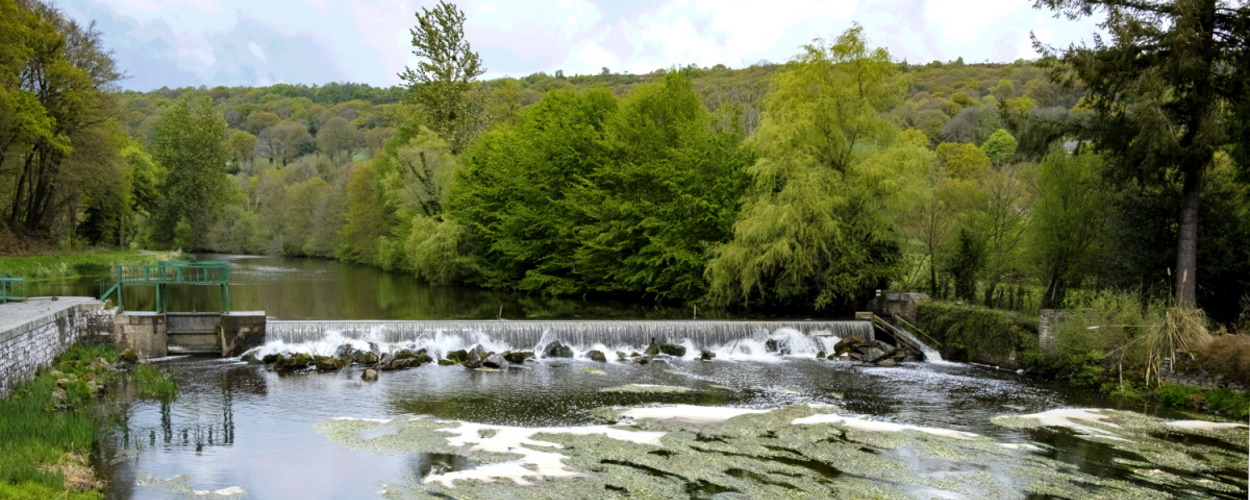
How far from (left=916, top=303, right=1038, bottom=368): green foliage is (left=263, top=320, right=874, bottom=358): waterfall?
214 cm

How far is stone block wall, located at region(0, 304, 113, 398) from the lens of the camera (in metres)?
16.8

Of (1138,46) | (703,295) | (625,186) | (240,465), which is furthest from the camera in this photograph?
(625,186)

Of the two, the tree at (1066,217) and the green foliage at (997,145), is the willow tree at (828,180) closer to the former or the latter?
the tree at (1066,217)

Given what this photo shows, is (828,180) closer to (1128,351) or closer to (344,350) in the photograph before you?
(1128,351)

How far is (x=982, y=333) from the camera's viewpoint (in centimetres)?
2434

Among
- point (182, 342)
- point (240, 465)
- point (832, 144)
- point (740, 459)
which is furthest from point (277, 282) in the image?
point (740, 459)

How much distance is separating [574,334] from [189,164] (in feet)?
185

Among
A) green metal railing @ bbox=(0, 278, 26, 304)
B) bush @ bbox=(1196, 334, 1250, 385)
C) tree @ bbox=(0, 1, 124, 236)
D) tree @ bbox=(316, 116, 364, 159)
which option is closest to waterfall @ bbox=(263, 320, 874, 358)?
green metal railing @ bbox=(0, 278, 26, 304)

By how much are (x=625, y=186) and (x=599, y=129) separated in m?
5.33

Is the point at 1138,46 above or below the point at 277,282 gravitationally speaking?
above

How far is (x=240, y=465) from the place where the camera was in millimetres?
13812

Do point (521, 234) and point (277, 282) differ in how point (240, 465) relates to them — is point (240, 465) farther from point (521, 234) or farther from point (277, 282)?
point (277, 282)

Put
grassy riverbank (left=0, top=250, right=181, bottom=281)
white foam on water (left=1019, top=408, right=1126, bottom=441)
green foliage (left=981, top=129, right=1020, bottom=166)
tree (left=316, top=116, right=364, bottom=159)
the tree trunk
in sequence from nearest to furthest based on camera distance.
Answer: white foam on water (left=1019, top=408, right=1126, bottom=441) → the tree trunk → grassy riverbank (left=0, top=250, right=181, bottom=281) → green foliage (left=981, top=129, right=1020, bottom=166) → tree (left=316, top=116, right=364, bottom=159)

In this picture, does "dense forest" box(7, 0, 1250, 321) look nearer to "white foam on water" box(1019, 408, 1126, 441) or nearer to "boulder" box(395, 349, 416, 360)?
"white foam on water" box(1019, 408, 1126, 441)
